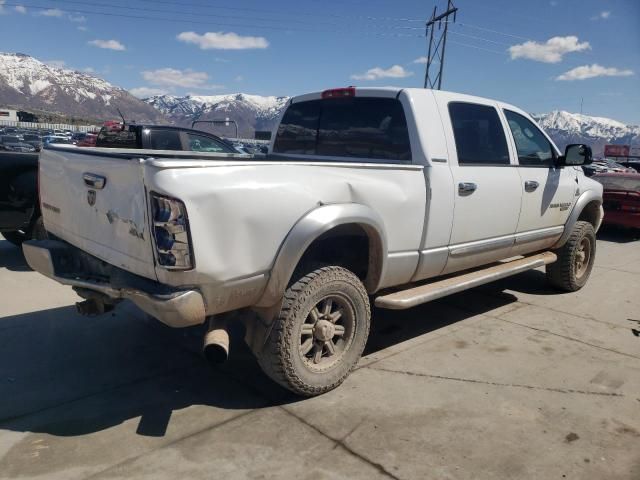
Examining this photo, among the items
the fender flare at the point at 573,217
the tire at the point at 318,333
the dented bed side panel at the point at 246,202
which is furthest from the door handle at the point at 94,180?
the fender flare at the point at 573,217

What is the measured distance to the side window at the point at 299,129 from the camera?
463cm

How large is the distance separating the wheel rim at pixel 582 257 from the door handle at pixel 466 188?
2540mm

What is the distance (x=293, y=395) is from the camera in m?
3.36

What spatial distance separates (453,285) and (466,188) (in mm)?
771

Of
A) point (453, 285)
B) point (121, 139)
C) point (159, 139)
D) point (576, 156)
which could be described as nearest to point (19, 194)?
point (121, 139)

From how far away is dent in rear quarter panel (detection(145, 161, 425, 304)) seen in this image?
2.58 metres

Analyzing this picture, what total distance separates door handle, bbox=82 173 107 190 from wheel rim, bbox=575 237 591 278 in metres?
5.12

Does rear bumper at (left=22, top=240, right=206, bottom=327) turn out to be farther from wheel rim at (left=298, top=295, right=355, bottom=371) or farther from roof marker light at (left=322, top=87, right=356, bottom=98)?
roof marker light at (left=322, top=87, right=356, bottom=98)

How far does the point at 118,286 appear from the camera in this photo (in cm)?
288

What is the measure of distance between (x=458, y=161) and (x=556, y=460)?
87.7 inches

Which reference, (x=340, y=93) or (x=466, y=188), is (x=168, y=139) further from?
(x=466, y=188)

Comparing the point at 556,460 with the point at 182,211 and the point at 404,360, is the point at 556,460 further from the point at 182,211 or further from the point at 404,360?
the point at 182,211

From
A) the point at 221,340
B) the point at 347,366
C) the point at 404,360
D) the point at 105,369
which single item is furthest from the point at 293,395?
the point at 105,369

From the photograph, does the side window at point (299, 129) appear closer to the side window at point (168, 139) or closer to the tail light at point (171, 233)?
the tail light at point (171, 233)
